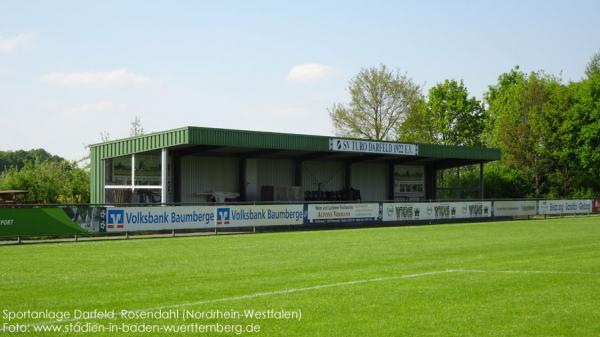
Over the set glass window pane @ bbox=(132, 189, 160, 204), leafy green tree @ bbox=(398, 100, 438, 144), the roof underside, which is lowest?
glass window pane @ bbox=(132, 189, 160, 204)

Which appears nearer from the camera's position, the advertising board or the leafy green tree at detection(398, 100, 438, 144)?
the advertising board

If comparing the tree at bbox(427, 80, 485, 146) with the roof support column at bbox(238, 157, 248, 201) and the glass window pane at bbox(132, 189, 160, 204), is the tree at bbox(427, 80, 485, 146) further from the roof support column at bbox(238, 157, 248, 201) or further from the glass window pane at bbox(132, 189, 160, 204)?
the glass window pane at bbox(132, 189, 160, 204)

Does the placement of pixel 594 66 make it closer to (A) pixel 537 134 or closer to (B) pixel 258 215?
(A) pixel 537 134

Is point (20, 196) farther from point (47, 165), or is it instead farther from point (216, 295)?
point (216, 295)

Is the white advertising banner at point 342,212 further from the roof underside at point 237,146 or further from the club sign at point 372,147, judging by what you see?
the club sign at point 372,147

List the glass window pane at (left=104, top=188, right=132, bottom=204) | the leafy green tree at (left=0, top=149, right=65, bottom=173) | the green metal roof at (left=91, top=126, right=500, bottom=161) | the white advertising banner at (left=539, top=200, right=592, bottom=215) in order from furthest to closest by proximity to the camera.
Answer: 1. the leafy green tree at (left=0, top=149, right=65, bottom=173)
2. the white advertising banner at (left=539, top=200, right=592, bottom=215)
3. the glass window pane at (left=104, top=188, right=132, bottom=204)
4. the green metal roof at (left=91, top=126, right=500, bottom=161)

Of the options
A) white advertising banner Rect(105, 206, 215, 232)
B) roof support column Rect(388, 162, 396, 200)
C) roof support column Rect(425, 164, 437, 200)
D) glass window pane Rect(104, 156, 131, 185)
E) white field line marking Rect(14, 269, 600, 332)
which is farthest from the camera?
roof support column Rect(425, 164, 437, 200)

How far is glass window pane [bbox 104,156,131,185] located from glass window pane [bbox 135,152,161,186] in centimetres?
98

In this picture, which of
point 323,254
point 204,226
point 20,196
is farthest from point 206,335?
point 20,196

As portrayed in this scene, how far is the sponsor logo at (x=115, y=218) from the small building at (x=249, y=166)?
763cm

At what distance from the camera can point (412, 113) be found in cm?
7775

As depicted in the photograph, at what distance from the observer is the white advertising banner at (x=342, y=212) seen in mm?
36156

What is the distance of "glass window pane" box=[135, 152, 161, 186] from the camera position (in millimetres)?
38375

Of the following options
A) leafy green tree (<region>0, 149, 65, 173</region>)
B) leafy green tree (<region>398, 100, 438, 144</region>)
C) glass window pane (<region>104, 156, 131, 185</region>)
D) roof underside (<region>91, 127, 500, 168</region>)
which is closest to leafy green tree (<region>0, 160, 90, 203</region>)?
glass window pane (<region>104, 156, 131, 185</region>)
